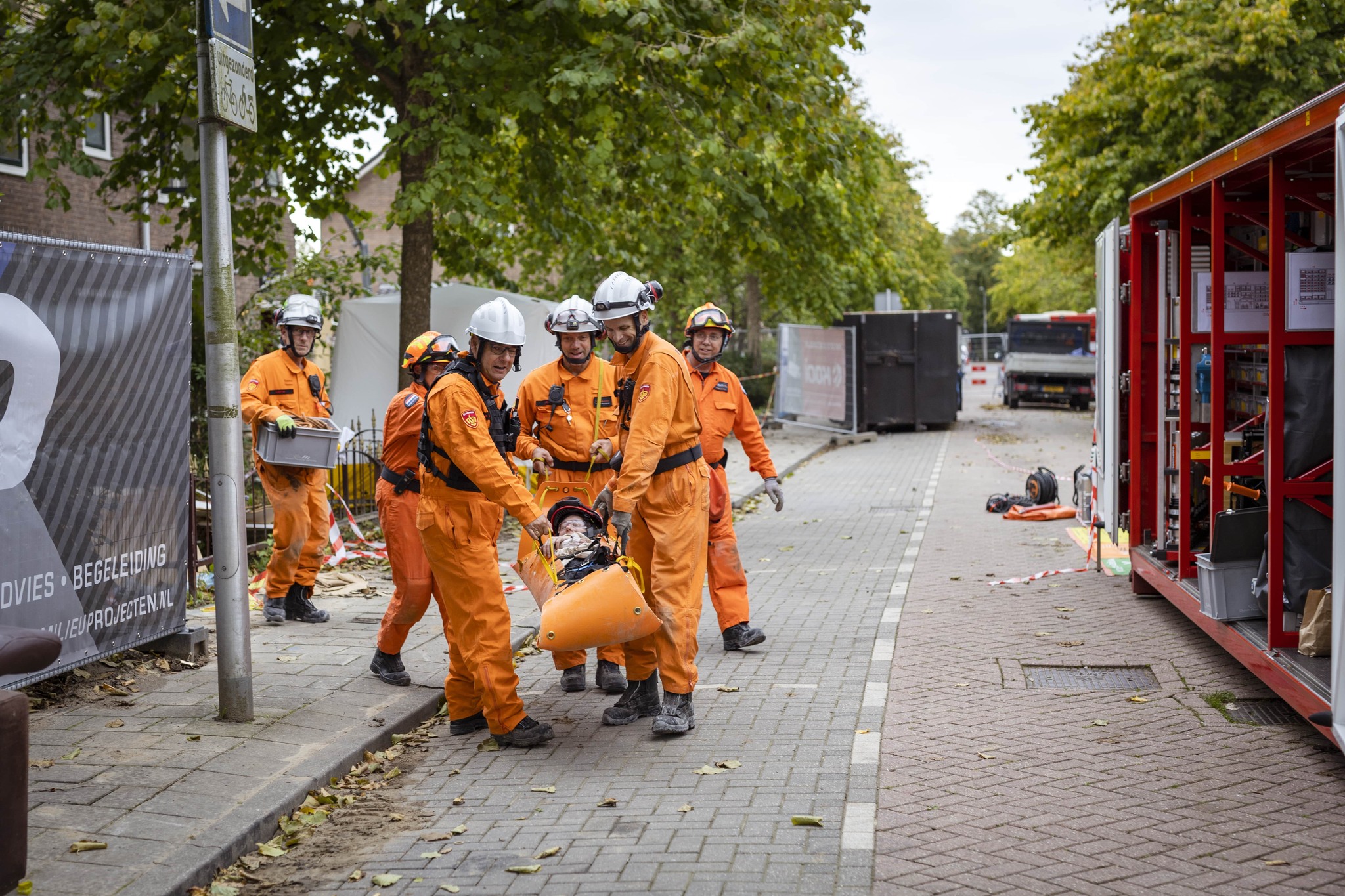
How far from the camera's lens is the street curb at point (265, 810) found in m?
4.21

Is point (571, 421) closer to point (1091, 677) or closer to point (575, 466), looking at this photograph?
point (575, 466)

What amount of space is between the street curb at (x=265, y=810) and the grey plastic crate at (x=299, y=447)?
2.20m

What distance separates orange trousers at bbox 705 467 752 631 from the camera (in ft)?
25.5

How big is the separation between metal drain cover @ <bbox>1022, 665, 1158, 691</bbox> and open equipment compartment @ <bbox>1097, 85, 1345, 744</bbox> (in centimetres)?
44

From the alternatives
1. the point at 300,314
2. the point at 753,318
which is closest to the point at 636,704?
the point at 300,314

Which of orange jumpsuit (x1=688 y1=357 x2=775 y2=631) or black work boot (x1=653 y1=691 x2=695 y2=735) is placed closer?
black work boot (x1=653 y1=691 x2=695 y2=735)

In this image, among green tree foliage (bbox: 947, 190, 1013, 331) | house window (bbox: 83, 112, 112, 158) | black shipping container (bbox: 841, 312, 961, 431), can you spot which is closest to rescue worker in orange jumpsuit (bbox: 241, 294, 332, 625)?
house window (bbox: 83, 112, 112, 158)

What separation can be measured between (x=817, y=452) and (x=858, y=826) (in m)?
19.8

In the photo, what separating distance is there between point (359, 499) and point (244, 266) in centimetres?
261

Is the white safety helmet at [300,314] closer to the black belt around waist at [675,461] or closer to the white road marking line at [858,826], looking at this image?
the black belt around waist at [675,461]

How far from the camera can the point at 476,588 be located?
18.8 ft

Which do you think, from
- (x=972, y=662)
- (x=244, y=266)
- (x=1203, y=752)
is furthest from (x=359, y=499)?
(x=1203, y=752)

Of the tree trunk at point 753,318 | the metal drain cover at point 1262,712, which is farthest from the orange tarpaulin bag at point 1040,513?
the tree trunk at point 753,318

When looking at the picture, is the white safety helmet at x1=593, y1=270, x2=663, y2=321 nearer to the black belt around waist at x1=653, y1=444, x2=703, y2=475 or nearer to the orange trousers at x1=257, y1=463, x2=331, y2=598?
the black belt around waist at x1=653, y1=444, x2=703, y2=475
